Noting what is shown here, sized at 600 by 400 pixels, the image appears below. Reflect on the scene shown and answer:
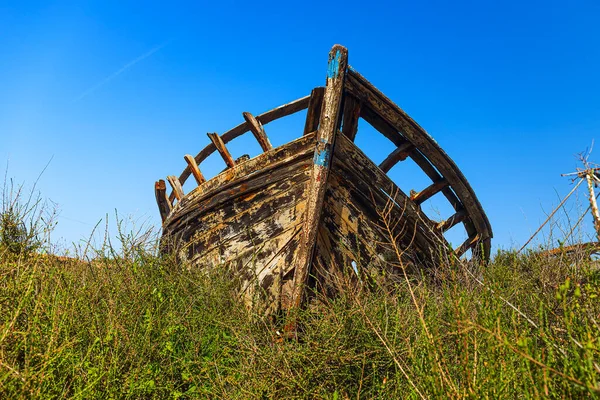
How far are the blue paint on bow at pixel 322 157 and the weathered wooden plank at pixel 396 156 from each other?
1.11 metres

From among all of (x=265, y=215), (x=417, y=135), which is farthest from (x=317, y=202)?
(x=417, y=135)

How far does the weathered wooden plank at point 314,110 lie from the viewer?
544cm

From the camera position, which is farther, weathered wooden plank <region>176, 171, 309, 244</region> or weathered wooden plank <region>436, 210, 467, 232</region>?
weathered wooden plank <region>436, 210, 467, 232</region>

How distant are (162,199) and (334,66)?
4705 millimetres

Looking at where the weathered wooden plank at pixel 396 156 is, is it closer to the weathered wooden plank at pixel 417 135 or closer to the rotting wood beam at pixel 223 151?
the weathered wooden plank at pixel 417 135

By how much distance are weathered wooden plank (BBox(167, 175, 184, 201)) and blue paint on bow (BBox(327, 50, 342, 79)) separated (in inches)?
131

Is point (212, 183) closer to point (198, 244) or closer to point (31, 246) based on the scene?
point (198, 244)

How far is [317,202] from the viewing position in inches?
198

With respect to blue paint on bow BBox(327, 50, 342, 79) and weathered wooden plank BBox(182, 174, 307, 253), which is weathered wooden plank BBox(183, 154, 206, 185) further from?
blue paint on bow BBox(327, 50, 342, 79)

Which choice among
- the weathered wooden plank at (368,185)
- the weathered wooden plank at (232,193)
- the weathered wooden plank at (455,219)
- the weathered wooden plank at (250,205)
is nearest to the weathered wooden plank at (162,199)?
the weathered wooden plank at (232,193)

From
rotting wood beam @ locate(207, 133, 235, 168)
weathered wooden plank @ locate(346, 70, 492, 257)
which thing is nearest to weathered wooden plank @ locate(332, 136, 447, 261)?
weathered wooden plank @ locate(346, 70, 492, 257)

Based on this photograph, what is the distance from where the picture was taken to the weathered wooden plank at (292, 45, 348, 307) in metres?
5.03

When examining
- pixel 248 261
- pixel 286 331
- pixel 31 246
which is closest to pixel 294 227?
pixel 248 261

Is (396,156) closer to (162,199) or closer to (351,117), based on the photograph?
(351,117)
